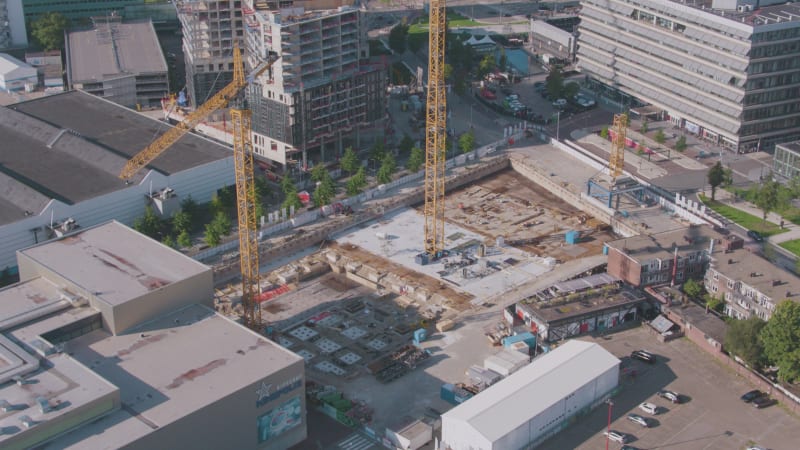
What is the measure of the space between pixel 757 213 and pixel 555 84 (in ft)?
132

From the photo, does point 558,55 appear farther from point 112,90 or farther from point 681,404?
point 681,404

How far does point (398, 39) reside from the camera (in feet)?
553

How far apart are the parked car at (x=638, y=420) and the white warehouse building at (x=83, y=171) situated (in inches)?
2144

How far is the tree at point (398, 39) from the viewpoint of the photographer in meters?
169

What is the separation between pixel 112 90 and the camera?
14438 centimetres

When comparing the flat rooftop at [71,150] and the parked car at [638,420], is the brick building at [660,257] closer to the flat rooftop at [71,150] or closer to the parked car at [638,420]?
the parked car at [638,420]

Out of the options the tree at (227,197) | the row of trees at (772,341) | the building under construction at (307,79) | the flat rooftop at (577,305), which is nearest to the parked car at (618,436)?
the flat rooftop at (577,305)

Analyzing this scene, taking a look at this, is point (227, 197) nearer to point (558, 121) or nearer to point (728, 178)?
point (558, 121)

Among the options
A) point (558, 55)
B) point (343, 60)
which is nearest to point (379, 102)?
point (343, 60)

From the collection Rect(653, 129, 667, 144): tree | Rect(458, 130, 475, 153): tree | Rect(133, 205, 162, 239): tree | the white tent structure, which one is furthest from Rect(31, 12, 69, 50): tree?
Rect(653, 129, 667, 144): tree

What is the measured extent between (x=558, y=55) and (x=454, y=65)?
56.4ft

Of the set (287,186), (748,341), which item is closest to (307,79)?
(287,186)

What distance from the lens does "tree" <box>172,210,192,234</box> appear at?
10775 centimetres

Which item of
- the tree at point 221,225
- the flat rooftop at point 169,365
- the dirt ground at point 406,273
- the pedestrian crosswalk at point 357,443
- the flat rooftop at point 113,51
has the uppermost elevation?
the flat rooftop at point 113,51
